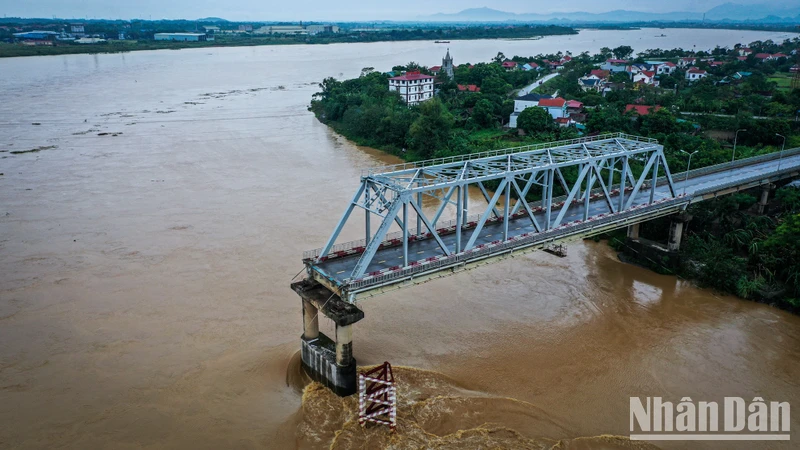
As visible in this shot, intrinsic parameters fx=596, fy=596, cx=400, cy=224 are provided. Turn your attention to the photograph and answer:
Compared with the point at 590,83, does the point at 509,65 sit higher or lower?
higher

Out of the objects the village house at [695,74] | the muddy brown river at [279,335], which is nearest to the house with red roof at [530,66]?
the village house at [695,74]

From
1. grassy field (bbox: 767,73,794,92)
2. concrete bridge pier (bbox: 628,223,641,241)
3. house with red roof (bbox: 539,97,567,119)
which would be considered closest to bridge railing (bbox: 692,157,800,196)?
concrete bridge pier (bbox: 628,223,641,241)

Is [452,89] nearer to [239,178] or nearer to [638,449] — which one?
[239,178]

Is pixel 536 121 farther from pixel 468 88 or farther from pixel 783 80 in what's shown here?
pixel 783 80

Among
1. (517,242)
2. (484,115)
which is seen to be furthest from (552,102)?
(517,242)

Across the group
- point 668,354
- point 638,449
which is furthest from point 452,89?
point 638,449
